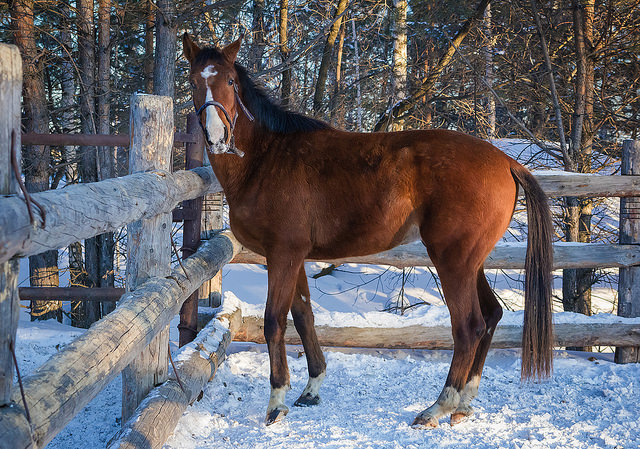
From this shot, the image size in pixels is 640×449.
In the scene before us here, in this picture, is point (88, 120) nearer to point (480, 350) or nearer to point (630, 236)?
point (480, 350)

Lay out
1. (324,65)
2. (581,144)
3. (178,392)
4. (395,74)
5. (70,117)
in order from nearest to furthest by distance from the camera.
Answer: (178,392) < (581,144) < (395,74) < (70,117) < (324,65)

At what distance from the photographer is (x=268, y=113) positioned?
11.7ft

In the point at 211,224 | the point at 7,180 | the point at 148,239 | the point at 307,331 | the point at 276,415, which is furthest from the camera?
the point at 211,224

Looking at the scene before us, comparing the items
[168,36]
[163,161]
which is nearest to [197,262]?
[163,161]

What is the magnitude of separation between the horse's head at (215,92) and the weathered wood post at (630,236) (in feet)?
11.9

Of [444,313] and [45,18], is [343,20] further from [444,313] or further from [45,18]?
[444,313]

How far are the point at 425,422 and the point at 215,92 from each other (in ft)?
7.70

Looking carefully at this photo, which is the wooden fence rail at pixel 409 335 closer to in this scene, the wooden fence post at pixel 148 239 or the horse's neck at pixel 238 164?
the horse's neck at pixel 238 164

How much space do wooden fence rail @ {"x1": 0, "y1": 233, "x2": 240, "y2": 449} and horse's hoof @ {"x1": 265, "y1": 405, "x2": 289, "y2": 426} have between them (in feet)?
3.16

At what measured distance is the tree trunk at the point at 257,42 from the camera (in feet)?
29.4

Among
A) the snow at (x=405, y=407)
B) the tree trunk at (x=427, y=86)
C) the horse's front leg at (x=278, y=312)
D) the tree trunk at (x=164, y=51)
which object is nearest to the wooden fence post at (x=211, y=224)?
the snow at (x=405, y=407)

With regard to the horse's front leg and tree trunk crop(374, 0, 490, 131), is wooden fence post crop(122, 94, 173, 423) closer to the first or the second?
the horse's front leg

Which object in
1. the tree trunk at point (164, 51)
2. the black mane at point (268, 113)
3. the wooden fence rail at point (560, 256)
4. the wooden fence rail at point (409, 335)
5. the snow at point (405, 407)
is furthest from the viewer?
the tree trunk at point (164, 51)

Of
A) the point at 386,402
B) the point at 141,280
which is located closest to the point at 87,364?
the point at 141,280
